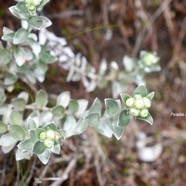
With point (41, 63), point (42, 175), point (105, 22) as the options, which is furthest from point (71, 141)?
point (105, 22)

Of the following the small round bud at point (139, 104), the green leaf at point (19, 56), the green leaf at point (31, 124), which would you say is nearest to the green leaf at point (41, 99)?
the green leaf at point (19, 56)

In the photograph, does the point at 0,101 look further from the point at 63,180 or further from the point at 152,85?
the point at 152,85

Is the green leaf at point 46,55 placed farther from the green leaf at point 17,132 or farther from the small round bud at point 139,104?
the small round bud at point 139,104

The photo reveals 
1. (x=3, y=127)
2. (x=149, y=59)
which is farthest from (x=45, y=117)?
(x=149, y=59)

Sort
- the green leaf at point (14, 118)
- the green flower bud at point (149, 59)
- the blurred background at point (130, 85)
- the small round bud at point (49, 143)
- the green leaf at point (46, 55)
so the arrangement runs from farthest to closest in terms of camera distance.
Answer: the blurred background at point (130, 85) < the green flower bud at point (149, 59) < the green leaf at point (46, 55) < the green leaf at point (14, 118) < the small round bud at point (49, 143)

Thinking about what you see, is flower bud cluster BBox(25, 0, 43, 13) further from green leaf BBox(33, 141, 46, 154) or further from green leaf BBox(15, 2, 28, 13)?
green leaf BBox(33, 141, 46, 154)

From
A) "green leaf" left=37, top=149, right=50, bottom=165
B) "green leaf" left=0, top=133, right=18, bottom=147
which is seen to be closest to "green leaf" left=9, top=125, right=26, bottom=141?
"green leaf" left=0, top=133, right=18, bottom=147

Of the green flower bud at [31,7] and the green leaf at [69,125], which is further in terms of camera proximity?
the green leaf at [69,125]

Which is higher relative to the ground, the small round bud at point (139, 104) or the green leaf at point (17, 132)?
the small round bud at point (139, 104)

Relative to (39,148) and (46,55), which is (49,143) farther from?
(46,55)
